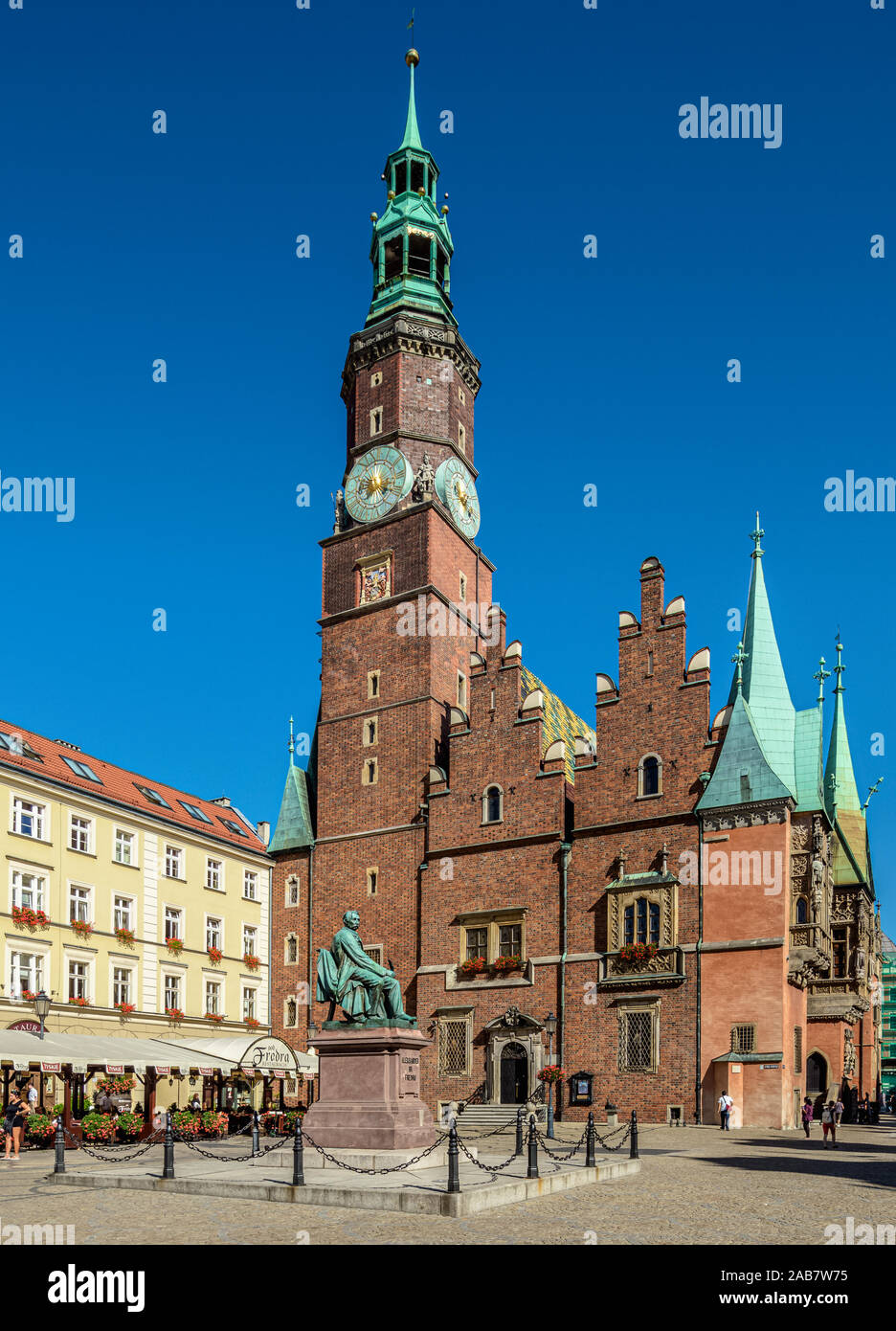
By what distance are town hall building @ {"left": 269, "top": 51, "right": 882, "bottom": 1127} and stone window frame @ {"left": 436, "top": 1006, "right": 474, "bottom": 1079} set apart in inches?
2.6

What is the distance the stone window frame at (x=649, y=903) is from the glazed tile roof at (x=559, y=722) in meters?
5.63

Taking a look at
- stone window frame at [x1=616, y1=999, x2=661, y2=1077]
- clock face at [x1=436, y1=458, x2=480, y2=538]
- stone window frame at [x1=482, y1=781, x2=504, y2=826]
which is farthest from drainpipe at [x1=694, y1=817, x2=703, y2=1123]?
clock face at [x1=436, y1=458, x2=480, y2=538]

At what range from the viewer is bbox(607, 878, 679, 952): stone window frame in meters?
37.9

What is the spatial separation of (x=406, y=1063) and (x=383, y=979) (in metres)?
1.46

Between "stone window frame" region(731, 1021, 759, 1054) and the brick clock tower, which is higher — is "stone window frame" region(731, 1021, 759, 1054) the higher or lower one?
the lower one

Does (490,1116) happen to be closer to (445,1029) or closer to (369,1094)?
(445,1029)

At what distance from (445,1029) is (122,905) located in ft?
38.6

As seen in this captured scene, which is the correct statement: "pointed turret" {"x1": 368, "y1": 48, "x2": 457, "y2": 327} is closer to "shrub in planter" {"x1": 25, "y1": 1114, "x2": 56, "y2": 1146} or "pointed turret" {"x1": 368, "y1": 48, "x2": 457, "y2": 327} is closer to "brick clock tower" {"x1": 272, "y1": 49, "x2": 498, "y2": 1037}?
"brick clock tower" {"x1": 272, "y1": 49, "x2": 498, "y2": 1037}

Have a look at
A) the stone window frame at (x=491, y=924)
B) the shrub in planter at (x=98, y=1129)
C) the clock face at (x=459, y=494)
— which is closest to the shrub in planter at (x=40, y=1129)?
the shrub in planter at (x=98, y=1129)

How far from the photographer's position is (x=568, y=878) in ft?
133

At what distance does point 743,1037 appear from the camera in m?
36.1

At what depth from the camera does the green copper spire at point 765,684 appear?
39.7 meters

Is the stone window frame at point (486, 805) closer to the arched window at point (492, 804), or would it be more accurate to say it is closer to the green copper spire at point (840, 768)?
the arched window at point (492, 804)
